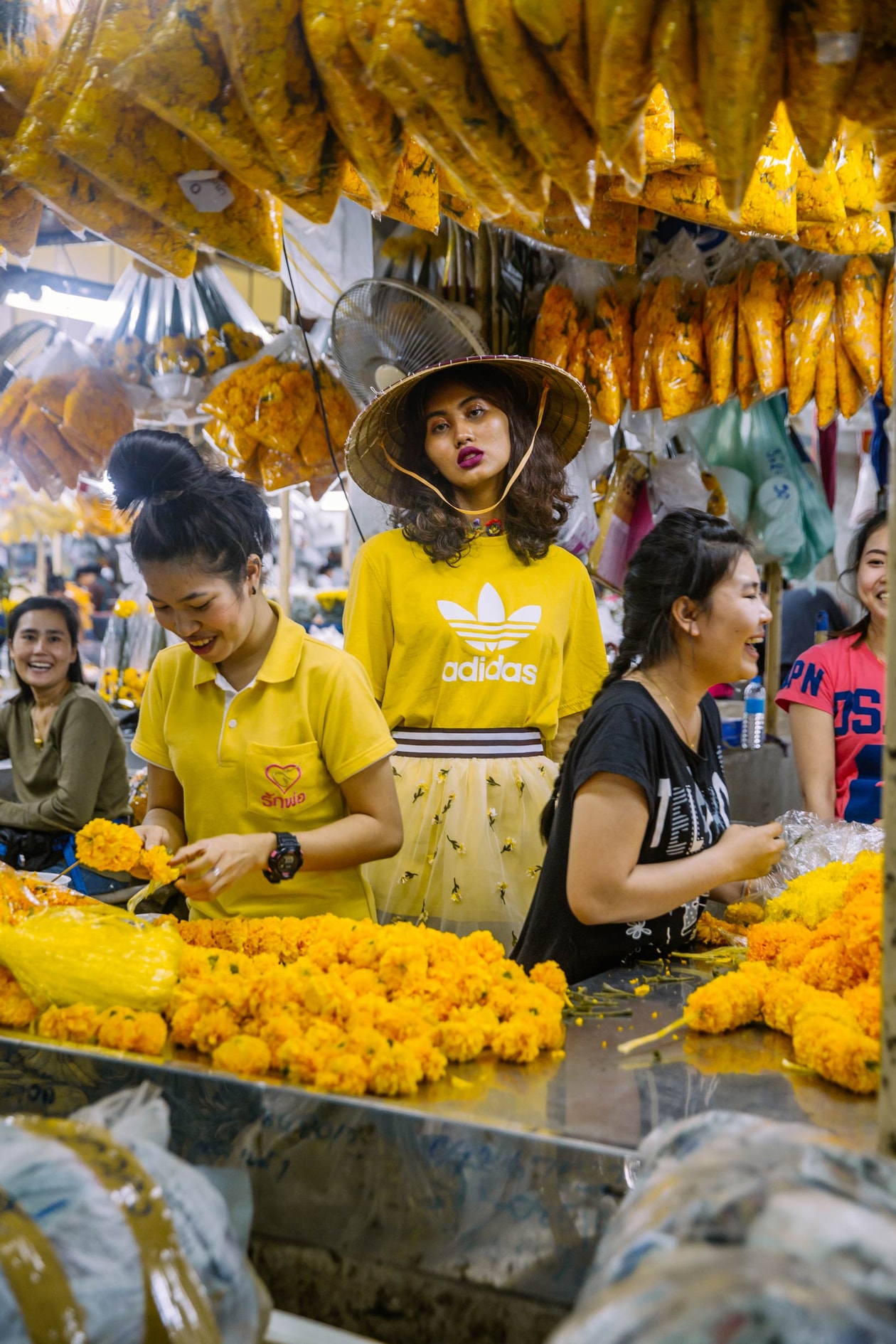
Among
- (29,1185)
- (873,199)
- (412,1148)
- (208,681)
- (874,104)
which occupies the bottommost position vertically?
(412,1148)

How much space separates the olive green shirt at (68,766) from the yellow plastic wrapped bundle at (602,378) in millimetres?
2154

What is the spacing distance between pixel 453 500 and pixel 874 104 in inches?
65.5

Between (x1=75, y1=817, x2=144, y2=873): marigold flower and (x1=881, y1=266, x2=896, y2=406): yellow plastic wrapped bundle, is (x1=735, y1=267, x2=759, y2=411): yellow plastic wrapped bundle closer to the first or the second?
(x1=881, y1=266, x2=896, y2=406): yellow plastic wrapped bundle

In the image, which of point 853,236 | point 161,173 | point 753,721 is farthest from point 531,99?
point 753,721

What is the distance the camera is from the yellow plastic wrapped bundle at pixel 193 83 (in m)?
1.19

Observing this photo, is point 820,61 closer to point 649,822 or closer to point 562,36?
point 562,36

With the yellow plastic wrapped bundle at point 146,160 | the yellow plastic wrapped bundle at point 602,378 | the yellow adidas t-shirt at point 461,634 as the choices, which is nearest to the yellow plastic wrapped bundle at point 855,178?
the yellow plastic wrapped bundle at point 602,378

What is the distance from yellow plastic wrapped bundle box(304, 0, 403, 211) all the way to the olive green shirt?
3066 mm

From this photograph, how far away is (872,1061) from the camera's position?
1.17 meters

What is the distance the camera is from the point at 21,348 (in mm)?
4004

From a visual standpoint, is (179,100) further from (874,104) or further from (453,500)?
(453,500)

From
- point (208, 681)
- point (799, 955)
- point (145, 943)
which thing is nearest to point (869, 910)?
point (799, 955)

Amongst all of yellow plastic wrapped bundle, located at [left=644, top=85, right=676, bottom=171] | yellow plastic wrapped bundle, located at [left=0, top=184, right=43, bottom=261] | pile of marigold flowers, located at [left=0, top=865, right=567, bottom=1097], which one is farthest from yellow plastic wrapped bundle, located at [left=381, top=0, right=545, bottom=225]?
pile of marigold flowers, located at [left=0, top=865, right=567, bottom=1097]

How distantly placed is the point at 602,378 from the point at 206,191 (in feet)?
6.42
